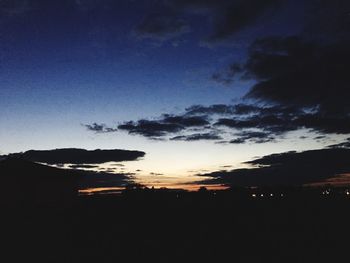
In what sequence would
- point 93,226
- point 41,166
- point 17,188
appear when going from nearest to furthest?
point 93,226 → point 17,188 → point 41,166

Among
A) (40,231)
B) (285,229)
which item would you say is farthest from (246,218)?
(40,231)

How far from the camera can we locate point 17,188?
21375 mm

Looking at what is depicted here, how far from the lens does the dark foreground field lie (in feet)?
50.5

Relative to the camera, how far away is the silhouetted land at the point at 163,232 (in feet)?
50.7

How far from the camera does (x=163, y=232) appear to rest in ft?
64.6

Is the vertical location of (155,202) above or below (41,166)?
below

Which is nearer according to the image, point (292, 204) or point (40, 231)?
point (40, 231)

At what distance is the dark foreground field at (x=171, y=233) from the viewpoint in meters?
Result: 15.4

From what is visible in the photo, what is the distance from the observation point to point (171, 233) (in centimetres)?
1964

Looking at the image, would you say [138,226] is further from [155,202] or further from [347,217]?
[347,217]

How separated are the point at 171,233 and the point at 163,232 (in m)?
0.46

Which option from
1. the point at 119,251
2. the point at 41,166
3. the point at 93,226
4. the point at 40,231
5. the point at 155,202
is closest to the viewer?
the point at 119,251

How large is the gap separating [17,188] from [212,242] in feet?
40.8

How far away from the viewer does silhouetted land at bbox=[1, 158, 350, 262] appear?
50.7 feet
